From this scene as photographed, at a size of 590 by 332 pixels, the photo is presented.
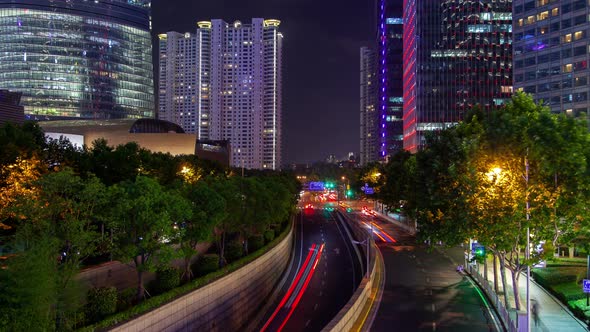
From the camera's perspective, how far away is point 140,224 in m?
29.9

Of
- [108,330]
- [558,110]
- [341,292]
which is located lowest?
[341,292]

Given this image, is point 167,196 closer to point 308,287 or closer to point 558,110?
point 308,287

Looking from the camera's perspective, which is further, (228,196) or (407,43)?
(407,43)

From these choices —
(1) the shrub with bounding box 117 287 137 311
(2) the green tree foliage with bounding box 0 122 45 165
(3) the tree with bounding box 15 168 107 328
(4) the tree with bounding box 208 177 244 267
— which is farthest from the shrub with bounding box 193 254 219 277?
(2) the green tree foliage with bounding box 0 122 45 165

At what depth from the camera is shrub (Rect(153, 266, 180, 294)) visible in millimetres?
32316

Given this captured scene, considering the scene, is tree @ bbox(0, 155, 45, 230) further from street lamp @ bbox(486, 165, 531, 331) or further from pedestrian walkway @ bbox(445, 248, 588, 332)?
pedestrian walkway @ bbox(445, 248, 588, 332)

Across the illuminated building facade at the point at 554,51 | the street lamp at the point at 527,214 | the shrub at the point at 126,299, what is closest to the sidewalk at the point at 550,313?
the street lamp at the point at 527,214

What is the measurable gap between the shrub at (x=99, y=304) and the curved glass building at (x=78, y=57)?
457ft

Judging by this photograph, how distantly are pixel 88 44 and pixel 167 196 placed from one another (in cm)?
14466

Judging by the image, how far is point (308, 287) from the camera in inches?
2048

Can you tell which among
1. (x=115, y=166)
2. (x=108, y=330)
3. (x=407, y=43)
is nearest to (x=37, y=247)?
(x=108, y=330)

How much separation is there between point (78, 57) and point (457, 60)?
368 ft

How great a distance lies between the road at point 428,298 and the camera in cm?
3028

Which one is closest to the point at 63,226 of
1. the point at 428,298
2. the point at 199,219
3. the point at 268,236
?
the point at 199,219
